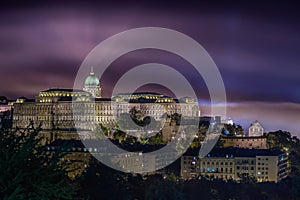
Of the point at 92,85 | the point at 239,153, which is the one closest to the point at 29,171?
the point at 239,153

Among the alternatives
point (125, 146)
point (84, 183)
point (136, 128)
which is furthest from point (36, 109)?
point (84, 183)

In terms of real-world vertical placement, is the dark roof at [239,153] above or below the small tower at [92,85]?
below

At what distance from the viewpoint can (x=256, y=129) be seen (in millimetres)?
37656

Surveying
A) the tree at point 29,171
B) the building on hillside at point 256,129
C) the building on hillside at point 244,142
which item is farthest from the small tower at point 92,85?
the tree at point 29,171

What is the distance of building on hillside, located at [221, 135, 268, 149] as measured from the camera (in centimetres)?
3300

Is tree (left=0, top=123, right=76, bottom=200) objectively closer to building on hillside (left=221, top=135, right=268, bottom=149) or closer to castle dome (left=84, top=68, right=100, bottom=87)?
building on hillside (left=221, top=135, right=268, bottom=149)

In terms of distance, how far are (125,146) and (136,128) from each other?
28.8 feet

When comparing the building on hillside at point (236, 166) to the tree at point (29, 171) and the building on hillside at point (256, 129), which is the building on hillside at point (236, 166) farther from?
the tree at point (29, 171)

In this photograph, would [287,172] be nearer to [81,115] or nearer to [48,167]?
[81,115]

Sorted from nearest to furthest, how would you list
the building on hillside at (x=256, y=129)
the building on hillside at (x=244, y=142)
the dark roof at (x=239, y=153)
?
1. the dark roof at (x=239, y=153)
2. the building on hillside at (x=244, y=142)
3. the building on hillside at (x=256, y=129)

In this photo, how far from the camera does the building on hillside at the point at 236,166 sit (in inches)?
991

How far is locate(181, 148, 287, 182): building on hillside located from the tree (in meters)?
21.2

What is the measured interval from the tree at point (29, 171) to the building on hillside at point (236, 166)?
833 inches

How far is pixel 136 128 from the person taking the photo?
36094mm
